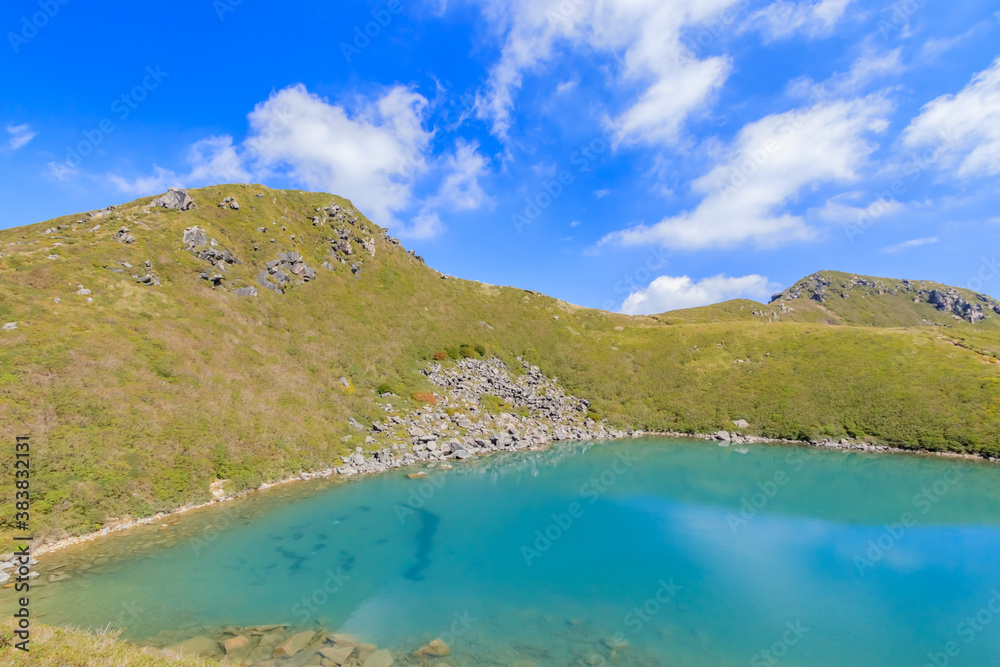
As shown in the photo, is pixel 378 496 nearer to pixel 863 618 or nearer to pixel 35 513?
pixel 35 513

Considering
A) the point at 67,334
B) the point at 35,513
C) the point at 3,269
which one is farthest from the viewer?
the point at 3,269

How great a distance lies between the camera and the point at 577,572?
78.1 feet

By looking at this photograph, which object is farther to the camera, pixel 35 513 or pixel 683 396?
pixel 683 396

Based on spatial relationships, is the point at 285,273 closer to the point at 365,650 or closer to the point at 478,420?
the point at 478,420

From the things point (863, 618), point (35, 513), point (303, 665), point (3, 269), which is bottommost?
point (863, 618)

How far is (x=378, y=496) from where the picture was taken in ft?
114

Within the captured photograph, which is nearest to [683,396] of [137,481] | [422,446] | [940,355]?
[940,355]

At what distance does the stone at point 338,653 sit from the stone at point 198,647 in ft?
13.9

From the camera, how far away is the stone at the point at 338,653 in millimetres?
15811

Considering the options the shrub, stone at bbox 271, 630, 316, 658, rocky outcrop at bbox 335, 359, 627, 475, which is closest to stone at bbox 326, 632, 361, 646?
stone at bbox 271, 630, 316, 658

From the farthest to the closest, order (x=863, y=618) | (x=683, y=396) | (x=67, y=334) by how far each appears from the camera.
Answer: (x=683, y=396), (x=67, y=334), (x=863, y=618)

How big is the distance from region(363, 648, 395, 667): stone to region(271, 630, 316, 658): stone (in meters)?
3.08

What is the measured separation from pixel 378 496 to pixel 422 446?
12.7m

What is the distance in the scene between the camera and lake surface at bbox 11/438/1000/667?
17703mm
